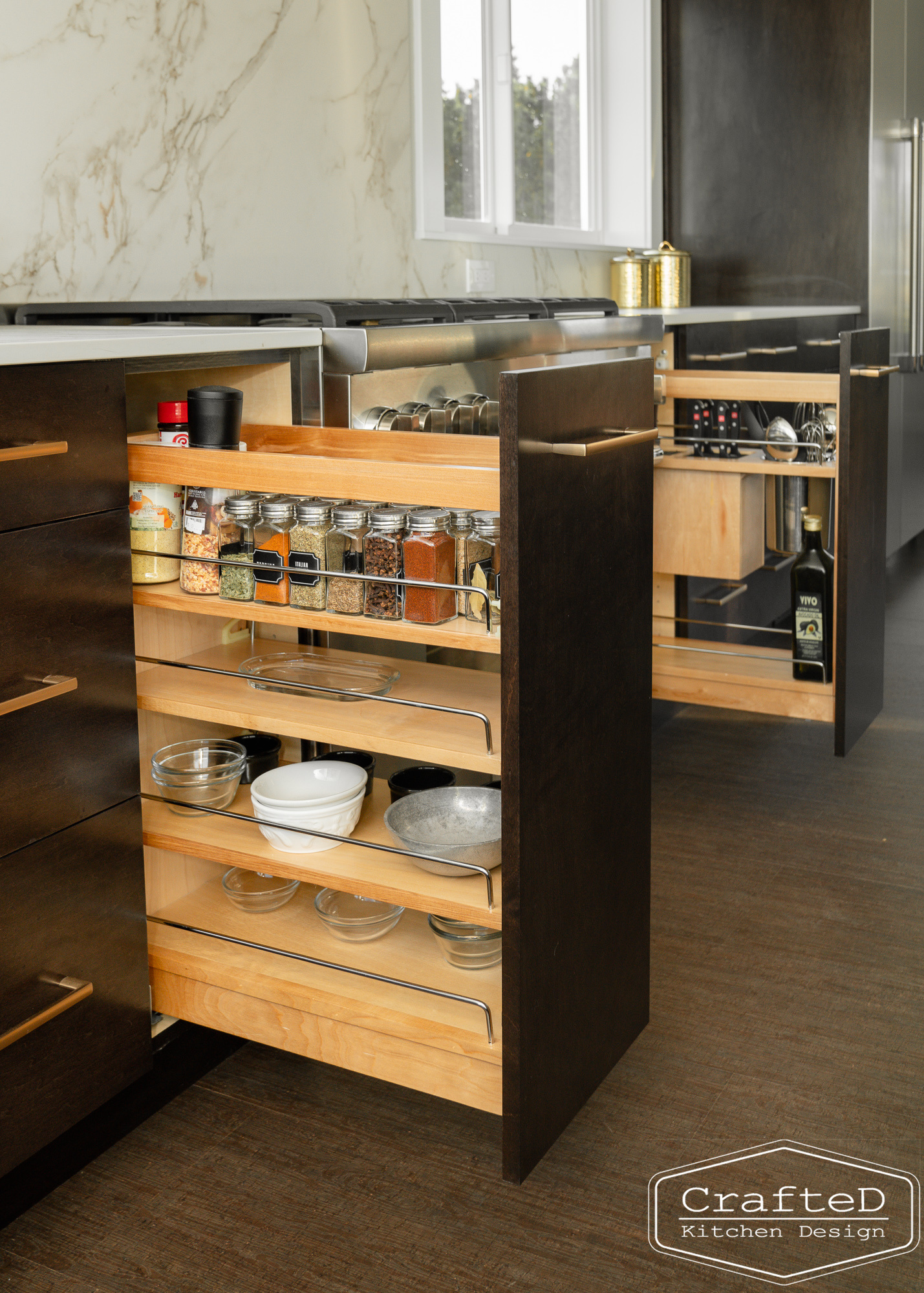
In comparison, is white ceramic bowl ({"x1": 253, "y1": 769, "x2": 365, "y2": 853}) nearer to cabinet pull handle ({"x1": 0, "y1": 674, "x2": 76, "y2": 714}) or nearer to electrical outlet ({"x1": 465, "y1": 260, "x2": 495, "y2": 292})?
cabinet pull handle ({"x1": 0, "y1": 674, "x2": 76, "y2": 714})

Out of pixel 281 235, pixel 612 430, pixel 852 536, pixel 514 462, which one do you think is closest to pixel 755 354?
pixel 852 536

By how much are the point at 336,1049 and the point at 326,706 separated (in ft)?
1.39

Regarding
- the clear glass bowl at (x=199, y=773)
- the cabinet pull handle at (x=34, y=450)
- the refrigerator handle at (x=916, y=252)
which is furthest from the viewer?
the refrigerator handle at (x=916, y=252)

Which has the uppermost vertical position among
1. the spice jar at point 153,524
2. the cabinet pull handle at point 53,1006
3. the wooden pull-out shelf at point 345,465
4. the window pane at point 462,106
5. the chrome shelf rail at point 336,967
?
the window pane at point 462,106

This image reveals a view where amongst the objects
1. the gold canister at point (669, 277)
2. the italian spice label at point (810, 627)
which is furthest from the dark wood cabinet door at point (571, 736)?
the gold canister at point (669, 277)

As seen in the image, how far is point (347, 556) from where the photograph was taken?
147 cm

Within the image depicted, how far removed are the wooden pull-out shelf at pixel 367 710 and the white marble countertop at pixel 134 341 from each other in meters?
0.44

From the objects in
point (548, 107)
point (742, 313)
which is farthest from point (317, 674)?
point (548, 107)

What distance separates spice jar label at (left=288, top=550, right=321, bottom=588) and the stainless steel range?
33cm

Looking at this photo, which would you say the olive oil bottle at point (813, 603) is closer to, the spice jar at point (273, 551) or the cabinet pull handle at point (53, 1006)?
the spice jar at point (273, 551)

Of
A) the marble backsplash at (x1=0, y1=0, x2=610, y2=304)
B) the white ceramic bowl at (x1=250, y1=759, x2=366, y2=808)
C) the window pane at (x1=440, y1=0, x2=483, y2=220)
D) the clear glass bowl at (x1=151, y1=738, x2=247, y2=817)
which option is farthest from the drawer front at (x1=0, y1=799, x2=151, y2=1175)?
the window pane at (x1=440, y1=0, x2=483, y2=220)

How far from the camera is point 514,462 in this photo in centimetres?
119

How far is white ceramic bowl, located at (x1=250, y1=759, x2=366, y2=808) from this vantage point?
5.45 ft

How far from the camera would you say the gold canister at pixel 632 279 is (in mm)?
3801
